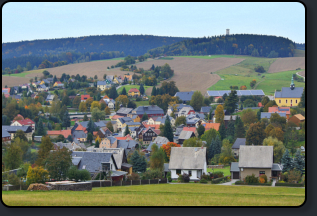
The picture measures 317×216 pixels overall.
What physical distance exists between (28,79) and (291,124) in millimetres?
71047

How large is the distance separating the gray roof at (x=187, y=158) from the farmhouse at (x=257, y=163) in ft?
6.97

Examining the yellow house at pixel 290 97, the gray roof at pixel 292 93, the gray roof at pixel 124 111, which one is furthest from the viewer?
the gray roof at pixel 124 111

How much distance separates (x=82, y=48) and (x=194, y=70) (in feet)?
252

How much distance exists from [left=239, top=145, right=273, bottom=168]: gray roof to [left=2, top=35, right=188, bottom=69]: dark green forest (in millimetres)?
109455

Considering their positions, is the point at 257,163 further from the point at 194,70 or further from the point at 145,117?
the point at 194,70

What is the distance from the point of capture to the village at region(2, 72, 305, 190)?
742 inches

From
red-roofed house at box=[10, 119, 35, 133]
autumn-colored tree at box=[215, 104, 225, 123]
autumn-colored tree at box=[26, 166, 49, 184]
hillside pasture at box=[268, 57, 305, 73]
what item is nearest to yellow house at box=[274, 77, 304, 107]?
autumn-colored tree at box=[215, 104, 225, 123]

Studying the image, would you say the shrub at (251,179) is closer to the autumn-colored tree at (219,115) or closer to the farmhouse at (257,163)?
the farmhouse at (257,163)

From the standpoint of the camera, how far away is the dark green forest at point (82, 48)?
130250 millimetres

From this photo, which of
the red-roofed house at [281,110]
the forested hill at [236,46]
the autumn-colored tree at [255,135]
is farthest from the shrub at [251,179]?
the forested hill at [236,46]

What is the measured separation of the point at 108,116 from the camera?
64.8m

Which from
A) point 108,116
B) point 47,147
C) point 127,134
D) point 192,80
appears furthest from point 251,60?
point 47,147

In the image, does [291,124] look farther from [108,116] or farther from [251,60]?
[251,60]

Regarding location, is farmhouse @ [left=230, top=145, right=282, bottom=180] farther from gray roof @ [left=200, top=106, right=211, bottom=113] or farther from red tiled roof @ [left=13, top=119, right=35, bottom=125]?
gray roof @ [left=200, top=106, right=211, bottom=113]
